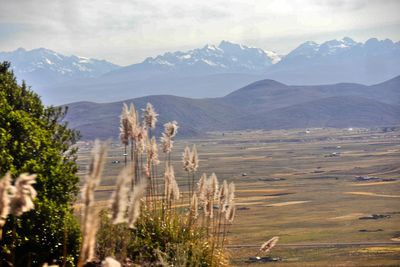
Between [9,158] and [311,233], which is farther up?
[9,158]

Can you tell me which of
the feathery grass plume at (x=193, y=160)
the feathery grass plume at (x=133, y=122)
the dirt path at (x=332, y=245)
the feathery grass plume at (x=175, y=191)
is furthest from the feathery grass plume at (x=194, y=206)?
the dirt path at (x=332, y=245)

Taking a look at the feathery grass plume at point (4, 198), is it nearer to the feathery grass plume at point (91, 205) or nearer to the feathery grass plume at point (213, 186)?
the feathery grass plume at point (91, 205)

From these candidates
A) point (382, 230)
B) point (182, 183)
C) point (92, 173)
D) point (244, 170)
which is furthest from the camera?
point (244, 170)

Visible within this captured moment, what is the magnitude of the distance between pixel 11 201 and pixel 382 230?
84.3 m

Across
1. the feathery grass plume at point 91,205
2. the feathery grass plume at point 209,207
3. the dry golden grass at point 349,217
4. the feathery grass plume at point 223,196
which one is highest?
the feathery grass plume at point 91,205

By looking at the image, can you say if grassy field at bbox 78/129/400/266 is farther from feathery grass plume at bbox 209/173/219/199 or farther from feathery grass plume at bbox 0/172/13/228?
feathery grass plume at bbox 0/172/13/228

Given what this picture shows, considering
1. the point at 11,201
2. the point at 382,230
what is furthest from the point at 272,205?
the point at 11,201

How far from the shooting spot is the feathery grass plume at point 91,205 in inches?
150

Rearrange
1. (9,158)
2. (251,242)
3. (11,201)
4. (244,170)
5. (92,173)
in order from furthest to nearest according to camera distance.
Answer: (244,170) → (251,242) → (9,158) → (11,201) → (92,173)

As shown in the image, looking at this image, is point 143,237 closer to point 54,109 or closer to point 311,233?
point 54,109

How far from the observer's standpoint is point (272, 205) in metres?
110

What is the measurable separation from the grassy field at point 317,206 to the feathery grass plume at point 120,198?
83.0 ft

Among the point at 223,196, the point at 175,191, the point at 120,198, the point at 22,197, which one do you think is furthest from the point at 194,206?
the point at 120,198

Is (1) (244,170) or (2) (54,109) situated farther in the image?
(1) (244,170)
